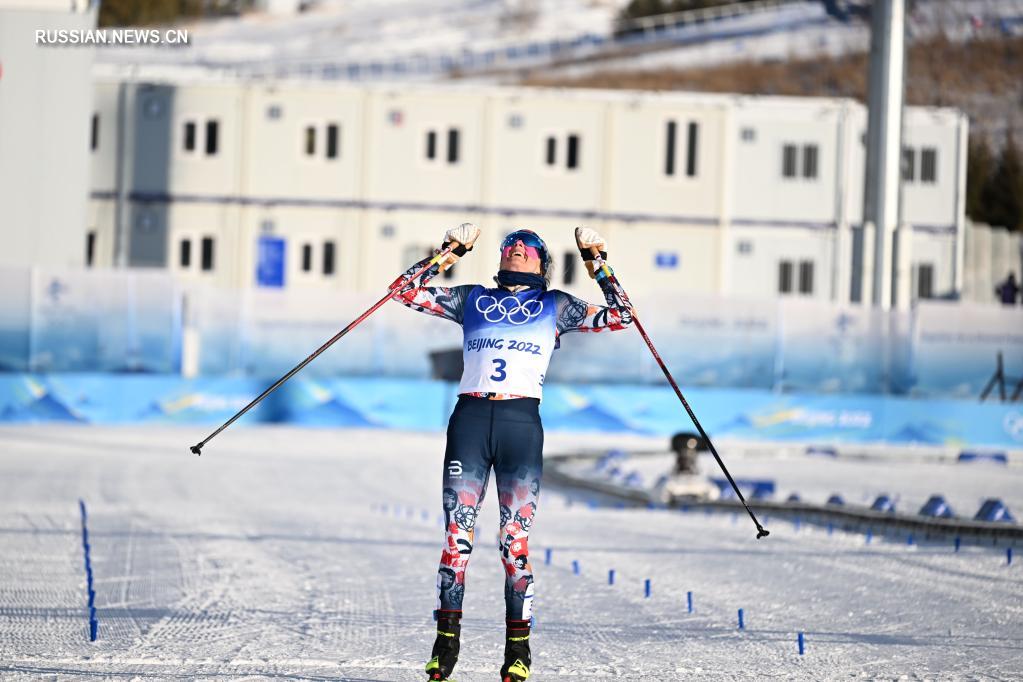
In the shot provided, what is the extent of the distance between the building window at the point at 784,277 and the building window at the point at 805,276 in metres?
0.31

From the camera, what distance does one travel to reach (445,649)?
709cm

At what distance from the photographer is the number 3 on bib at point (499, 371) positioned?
24.2 feet

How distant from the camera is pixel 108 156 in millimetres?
45156

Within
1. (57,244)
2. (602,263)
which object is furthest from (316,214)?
(602,263)

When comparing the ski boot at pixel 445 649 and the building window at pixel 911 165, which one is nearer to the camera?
the ski boot at pixel 445 649

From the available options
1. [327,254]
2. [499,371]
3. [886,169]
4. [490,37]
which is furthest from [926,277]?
[490,37]

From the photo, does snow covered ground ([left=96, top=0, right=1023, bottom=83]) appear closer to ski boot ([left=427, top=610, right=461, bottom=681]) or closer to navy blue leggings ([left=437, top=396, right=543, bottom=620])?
navy blue leggings ([left=437, top=396, right=543, bottom=620])

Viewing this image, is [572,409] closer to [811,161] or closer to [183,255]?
[183,255]

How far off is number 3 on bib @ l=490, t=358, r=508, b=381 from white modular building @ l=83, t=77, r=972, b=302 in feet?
123

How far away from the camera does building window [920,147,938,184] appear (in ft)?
156

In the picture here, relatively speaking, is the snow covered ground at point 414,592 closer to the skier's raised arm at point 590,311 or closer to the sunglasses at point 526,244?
the skier's raised arm at point 590,311

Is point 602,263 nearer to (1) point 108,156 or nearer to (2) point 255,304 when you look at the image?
(2) point 255,304

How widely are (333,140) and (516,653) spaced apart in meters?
39.3


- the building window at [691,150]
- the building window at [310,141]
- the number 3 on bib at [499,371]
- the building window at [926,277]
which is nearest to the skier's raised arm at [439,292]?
the number 3 on bib at [499,371]
